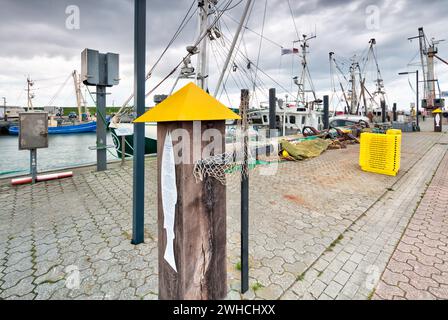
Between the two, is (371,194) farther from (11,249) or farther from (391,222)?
(11,249)

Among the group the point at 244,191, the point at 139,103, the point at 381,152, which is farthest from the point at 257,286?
the point at 381,152

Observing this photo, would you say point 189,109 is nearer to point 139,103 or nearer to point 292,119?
point 139,103

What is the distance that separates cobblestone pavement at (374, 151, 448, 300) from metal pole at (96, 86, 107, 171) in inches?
231

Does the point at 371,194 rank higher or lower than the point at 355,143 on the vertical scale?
lower

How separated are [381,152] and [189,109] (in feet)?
20.8

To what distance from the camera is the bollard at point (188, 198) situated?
5.01 ft

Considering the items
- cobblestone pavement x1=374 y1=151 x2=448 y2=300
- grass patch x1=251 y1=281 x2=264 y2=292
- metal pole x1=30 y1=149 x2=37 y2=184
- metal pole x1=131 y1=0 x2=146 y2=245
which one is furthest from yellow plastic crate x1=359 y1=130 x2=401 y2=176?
metal pole x1=30 y1=149 x2=37 y2=184

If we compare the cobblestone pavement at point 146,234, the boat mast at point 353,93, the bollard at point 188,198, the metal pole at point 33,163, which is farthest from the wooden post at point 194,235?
the boat mast at point 353,93

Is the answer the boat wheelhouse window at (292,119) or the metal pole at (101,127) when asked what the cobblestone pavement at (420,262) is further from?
the boat wheelhouse window at (292,119)

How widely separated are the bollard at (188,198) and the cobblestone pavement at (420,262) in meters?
1.49

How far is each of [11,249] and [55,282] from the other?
101cm

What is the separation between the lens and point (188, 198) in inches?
60.7

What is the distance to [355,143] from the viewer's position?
42.7ft
